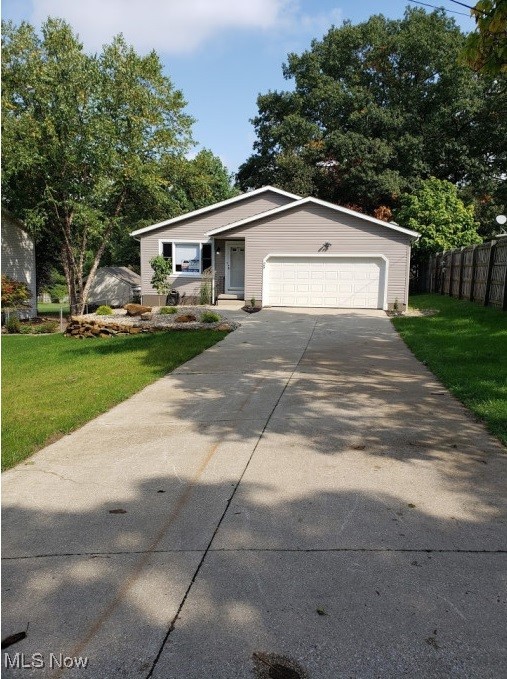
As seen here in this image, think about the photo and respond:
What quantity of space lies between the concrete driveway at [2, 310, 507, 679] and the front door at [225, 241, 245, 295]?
57.5 ft

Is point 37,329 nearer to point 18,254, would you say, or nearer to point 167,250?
point 18,254

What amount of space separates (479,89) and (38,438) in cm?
3753

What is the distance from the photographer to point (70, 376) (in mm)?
8758

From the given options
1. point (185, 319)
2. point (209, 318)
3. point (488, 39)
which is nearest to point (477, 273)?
point (209, 318)

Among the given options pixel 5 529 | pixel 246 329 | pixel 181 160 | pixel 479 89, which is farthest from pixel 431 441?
pixel 479 89

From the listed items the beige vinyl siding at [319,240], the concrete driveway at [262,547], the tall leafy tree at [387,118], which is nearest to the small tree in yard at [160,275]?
the beige vinyl siding at [319,240]

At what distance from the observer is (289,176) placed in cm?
3506

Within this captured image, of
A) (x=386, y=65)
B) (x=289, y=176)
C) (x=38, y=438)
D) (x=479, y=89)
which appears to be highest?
(x=386, y=65)

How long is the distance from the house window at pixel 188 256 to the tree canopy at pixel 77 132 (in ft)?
7.14

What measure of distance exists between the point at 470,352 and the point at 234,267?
15.2 m

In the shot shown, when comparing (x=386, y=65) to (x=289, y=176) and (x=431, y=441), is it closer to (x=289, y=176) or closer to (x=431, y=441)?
(x=289, y=176)

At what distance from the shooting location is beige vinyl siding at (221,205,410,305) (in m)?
20.4

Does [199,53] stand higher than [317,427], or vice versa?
[199,53]

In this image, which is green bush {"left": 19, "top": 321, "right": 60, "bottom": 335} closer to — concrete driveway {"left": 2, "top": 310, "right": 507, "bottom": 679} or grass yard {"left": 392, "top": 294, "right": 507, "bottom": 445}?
grass yard {"left": 392, "top": 294, "right": 507, "bottom": 445}
